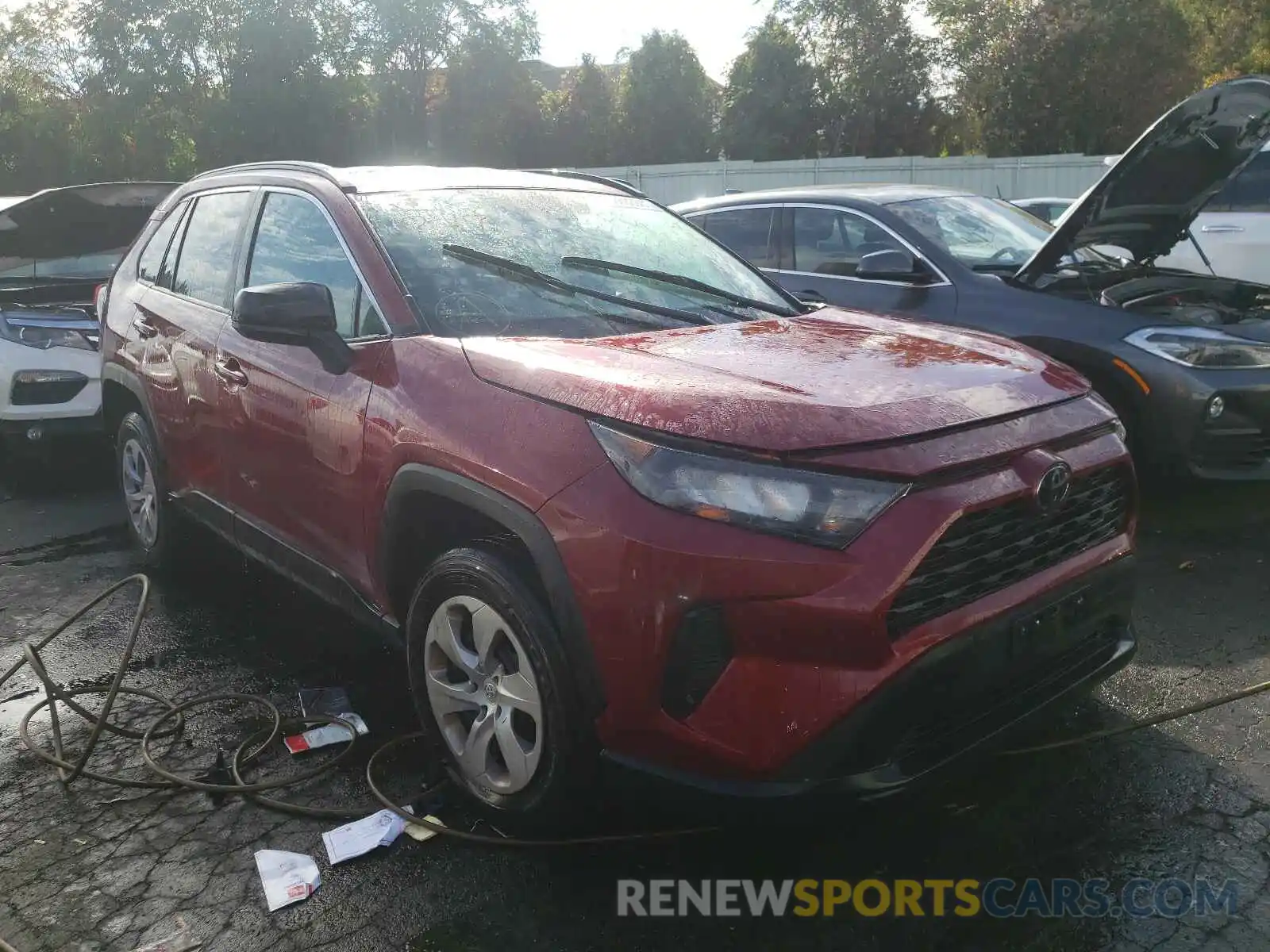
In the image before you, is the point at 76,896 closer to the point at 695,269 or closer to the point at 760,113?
the point at 695,269

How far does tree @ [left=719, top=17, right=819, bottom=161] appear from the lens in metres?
41.2

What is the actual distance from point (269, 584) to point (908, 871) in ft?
10.8

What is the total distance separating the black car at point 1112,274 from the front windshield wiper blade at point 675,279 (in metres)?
1.82

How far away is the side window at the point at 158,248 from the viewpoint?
15.8 ft

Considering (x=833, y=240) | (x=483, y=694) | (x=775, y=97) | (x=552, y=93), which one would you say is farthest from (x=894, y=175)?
(x=552, y=93)

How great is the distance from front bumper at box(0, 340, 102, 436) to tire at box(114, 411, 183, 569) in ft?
5.31

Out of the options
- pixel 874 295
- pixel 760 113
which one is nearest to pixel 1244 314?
pixel 874 295

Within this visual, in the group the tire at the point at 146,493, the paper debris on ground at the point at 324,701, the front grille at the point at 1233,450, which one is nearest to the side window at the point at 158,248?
the tire at the point at 146,493

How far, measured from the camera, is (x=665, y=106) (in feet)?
146

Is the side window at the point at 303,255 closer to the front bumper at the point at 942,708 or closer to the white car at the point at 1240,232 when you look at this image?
the front bumper at the point at 942,708

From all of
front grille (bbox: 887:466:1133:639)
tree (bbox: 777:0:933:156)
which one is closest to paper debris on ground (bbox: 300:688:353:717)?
front grille (bbox: 887:466:1133:639)

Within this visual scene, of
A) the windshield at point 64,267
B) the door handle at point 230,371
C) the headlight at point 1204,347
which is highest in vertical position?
the windshield at point 64,267

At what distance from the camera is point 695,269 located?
12.6ft

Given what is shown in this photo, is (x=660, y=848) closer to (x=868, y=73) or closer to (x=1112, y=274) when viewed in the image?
(x=1112, y=274)
